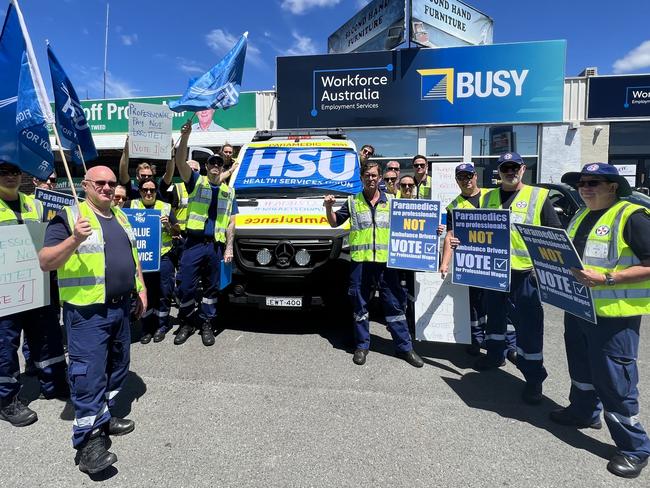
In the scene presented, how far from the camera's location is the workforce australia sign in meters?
12.1

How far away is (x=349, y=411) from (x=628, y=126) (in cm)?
1415

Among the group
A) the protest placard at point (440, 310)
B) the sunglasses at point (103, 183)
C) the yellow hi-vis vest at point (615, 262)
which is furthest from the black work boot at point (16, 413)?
the yellow hi-vis vest at point (615, 262)

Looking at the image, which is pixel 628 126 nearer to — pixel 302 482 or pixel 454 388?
pixel 454 388

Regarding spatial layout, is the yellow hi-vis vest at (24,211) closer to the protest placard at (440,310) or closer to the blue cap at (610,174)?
the protest placard at (440,310)

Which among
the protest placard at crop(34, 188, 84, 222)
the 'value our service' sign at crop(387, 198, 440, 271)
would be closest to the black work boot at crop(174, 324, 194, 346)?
the protest placard at crop(34, 188, 84, 222)

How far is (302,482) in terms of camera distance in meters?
2.40

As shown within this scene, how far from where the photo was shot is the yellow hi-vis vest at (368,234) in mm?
4086

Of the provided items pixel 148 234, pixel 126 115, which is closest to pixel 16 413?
pixel 148 234

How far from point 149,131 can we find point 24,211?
6.06 ft

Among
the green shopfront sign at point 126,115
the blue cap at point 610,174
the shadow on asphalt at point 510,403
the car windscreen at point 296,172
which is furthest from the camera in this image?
the green shopfront sign at point 126,115

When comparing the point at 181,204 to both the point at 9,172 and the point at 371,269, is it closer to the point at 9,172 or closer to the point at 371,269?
the point at 9,172

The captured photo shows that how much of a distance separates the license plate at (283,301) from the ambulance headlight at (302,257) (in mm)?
399

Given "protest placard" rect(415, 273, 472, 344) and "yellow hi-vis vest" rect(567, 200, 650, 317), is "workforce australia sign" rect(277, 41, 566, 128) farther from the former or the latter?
"yellow hi-vis vest" rect(567, 200, 650, 317)

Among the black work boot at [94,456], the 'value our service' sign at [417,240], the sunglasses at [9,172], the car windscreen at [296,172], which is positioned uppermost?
the car windscreen at [296,172]
